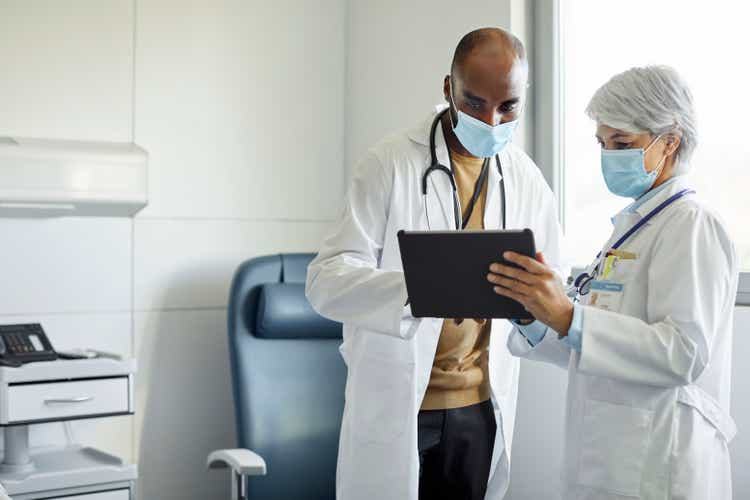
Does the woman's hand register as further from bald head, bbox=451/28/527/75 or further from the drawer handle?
the drawer handle

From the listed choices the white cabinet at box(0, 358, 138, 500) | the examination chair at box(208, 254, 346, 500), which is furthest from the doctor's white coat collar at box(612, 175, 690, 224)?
the white cabinet at box(0, 358, 138, 500)

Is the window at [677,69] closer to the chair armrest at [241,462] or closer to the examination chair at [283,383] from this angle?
the examination chair at [283,383]

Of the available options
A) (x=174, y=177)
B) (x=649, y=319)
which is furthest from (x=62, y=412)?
(x=649, y=319)

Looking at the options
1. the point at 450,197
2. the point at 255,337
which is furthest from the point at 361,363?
the point at 255,337

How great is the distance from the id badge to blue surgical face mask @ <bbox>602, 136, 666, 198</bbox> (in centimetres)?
18

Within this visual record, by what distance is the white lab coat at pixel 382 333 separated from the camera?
1.77 metres

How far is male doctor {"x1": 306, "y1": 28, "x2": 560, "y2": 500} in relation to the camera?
1.74 metres

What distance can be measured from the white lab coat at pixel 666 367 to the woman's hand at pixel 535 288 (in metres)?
0.05

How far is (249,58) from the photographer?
10.5 feet

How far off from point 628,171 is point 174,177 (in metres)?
1.86

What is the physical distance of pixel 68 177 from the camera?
8.38 ft

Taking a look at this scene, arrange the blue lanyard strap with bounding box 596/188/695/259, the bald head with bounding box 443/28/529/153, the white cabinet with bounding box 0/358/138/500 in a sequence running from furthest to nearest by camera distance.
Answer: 1. the white cabinet with bounding box 0/358/138/500
2. the bald head with bounding box 443/28/529/153
3. the blue lanyard strap with bounding box 596/188/695/259

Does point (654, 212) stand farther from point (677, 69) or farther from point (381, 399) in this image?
point (677, 69)

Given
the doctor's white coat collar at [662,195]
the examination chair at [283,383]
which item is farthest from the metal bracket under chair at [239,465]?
the doctor's white coat collar at [662,195]
